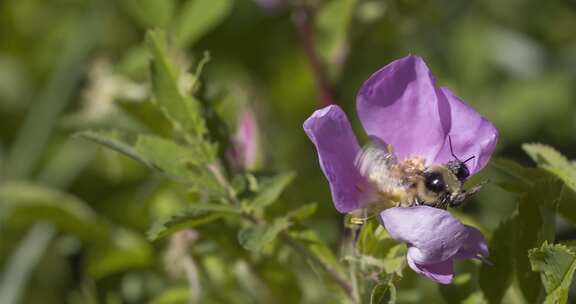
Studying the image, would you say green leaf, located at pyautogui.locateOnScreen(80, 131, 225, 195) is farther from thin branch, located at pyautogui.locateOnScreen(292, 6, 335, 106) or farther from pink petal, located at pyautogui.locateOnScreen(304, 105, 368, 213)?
thin branch, located at pyautogui.locateOnScreen(292, 6, 335, 106)

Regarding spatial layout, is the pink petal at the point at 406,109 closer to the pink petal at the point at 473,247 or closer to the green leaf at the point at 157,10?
the pink petal at the point at 473,247

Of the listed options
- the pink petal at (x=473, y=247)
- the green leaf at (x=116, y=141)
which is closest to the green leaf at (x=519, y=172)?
the pink petal at (x=473, y=247)

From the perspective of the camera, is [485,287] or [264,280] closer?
[485,287]

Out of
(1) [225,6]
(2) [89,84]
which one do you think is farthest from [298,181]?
(2) [89,84]

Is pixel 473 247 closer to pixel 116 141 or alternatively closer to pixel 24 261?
pixel 116 141

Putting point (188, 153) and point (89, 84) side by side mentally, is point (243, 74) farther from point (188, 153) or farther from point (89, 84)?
point (188, 153)

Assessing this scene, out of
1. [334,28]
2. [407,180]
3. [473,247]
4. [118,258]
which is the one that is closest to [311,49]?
[334,28]
